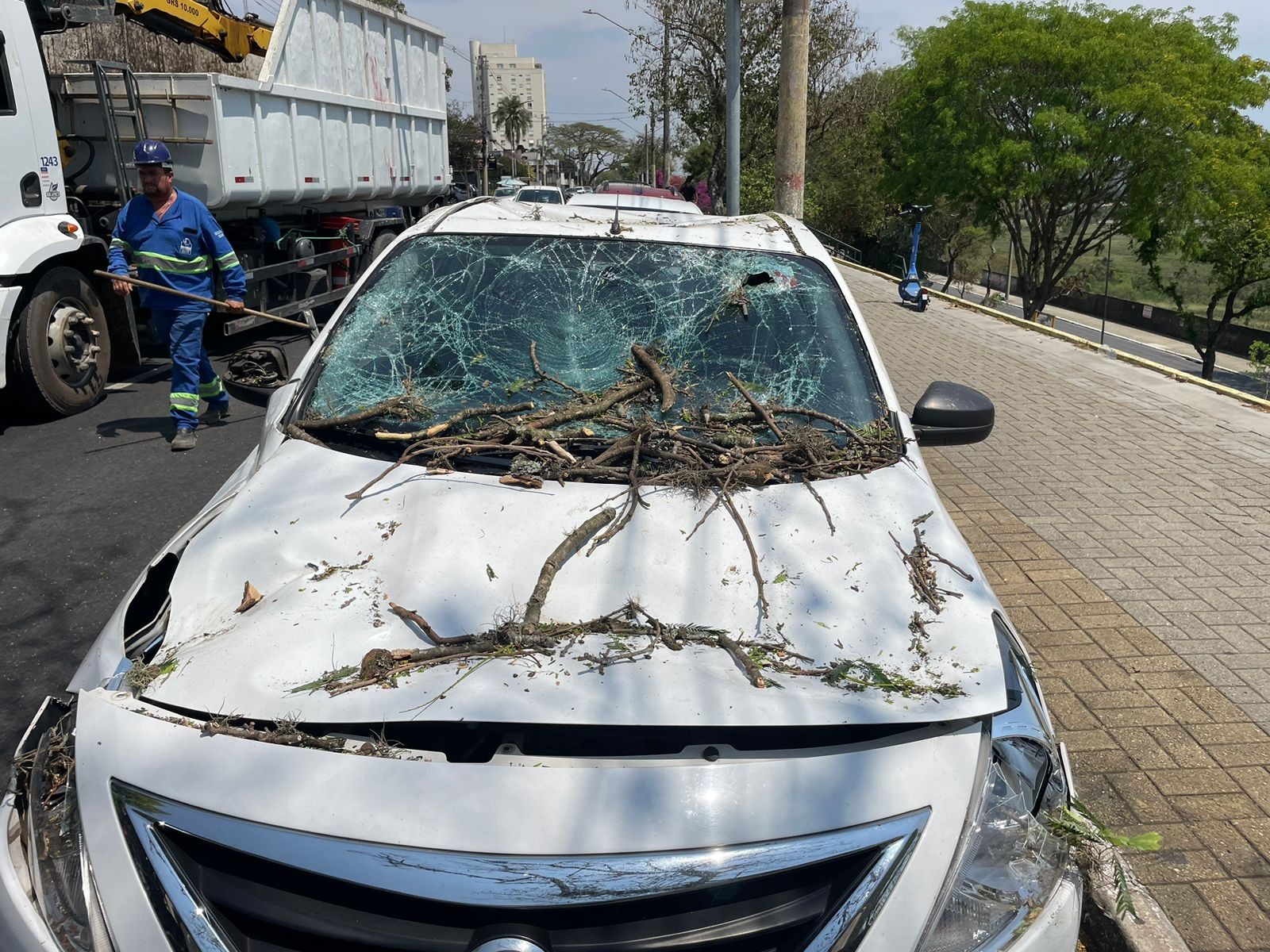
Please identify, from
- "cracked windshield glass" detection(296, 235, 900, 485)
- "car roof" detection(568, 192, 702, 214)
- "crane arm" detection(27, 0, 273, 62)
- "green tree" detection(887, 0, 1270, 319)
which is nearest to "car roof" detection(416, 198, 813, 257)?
"cracked windshield glass" detection(296, 235, 900, 485)

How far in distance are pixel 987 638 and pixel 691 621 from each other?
678 millimetres

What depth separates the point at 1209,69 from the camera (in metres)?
21.6

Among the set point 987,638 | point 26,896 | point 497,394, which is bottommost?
point 26,896

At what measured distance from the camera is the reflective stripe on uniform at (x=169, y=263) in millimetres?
6352

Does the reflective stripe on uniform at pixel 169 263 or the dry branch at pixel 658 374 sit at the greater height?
the reflective stripe on uniform at pixel 169 263

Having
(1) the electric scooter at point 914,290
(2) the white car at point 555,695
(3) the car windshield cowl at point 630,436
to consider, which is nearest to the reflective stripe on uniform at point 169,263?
(2) the white car at point 555,695

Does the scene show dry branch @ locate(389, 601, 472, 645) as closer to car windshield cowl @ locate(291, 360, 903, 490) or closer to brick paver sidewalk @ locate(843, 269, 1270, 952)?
car windshield cowl @ locate(291, 360, 903, 490)

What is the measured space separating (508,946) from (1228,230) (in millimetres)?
32819

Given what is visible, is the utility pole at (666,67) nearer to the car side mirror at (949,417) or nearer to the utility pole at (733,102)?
the utility pole at (733,102)

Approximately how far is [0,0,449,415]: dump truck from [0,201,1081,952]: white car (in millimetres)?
5016

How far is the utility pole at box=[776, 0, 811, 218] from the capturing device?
955 cm

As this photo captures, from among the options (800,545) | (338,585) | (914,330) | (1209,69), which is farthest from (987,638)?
(1209,69)

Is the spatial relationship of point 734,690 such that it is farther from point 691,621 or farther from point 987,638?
point 987,638

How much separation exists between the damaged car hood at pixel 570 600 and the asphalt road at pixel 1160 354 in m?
34.4
